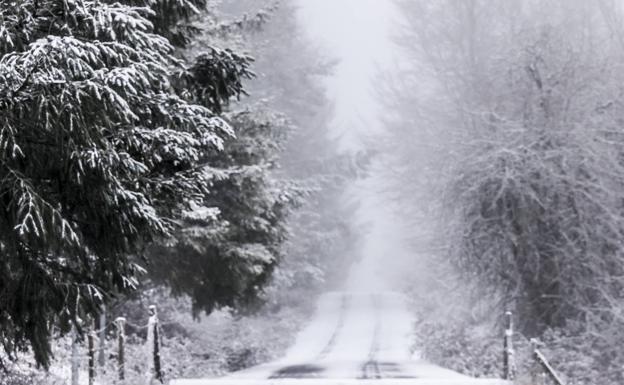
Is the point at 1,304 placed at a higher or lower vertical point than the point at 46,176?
lower

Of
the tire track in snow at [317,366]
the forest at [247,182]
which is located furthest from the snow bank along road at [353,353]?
the forest at [247,182]

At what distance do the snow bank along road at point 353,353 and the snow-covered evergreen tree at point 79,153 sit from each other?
4.91 meters

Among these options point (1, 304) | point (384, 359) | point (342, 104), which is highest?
point (342, 104)

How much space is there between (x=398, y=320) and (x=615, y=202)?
2460cm

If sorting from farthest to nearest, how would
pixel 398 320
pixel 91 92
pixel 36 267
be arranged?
pixel 398 320 < pixel 36 267 < pixel 91 92

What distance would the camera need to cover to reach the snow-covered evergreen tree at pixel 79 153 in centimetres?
727

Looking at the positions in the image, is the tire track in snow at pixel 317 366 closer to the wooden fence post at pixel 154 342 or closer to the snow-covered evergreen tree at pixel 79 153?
the wooden fence post at pixel 154 342

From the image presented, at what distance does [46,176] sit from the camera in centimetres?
821

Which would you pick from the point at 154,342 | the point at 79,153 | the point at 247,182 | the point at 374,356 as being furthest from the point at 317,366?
the point at 79,153

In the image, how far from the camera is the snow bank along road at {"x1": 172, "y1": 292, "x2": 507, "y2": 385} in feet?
48.6

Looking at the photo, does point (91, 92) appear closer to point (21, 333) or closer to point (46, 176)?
point (46, 176)

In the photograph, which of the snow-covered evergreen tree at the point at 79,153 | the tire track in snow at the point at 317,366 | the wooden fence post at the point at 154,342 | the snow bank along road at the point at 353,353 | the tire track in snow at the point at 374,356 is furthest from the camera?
the tire track in snow at the point at 374,356

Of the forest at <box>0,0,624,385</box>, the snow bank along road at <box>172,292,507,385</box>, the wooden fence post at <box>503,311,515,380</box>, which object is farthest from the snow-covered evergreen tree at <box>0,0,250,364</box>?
the wooden fence post at <box>503,311,515,380</box>

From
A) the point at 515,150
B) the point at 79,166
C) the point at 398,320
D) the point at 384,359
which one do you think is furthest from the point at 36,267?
the point at 398,320
